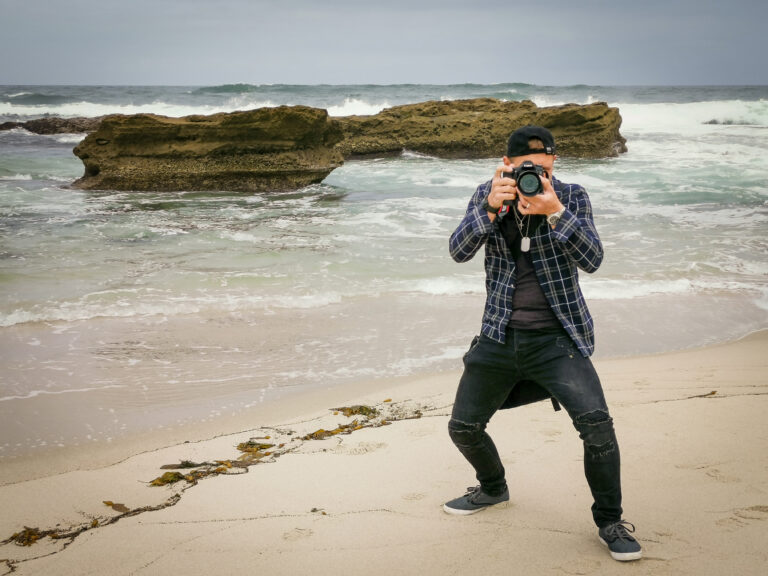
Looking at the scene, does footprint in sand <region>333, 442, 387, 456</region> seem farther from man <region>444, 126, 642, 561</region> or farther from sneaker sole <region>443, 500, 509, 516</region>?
man <region>444, 126, 642, 561</region>

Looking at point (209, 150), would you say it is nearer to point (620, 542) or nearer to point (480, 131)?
point (480, 131)

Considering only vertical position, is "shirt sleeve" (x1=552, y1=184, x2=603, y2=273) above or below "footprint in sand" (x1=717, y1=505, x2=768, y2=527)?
above

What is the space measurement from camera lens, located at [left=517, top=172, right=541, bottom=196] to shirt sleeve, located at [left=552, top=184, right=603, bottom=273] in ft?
0.53

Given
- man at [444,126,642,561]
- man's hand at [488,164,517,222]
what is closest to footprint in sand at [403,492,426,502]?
man at [444,126,642,561]

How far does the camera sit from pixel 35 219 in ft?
44.2

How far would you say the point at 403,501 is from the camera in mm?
3574

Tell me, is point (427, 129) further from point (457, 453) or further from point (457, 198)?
point (457, 453)

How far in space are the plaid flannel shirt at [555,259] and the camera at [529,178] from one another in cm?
17

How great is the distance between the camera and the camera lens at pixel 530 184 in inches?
107

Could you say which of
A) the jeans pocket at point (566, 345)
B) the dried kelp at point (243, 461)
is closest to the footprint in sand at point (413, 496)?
the dried kelp at point (243, 461)

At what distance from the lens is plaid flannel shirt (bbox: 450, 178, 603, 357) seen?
9.30 feet

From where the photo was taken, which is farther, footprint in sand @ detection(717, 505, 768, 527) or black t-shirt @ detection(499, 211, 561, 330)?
footprint in sand @ detection(717, 505, 768, 527)

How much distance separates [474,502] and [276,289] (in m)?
5.77

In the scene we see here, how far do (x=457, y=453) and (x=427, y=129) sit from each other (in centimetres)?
2190
